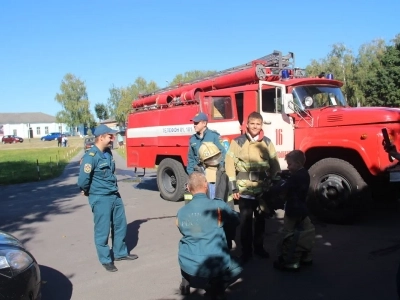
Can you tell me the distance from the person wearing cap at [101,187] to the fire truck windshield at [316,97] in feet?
12.6

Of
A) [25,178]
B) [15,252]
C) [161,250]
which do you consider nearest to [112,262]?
[161,250]

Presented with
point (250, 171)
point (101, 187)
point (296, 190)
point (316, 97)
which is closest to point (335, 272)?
point (296, 190)

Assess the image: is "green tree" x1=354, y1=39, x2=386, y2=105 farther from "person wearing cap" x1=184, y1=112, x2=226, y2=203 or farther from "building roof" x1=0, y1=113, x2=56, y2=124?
"building roof" x1=0, y1=113, x2=56, y2=124

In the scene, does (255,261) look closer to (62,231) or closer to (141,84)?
(62,231)

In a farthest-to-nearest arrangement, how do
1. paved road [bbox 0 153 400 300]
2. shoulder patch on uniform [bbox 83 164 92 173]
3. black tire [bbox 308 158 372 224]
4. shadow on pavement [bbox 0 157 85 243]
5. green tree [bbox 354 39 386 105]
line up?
green tree [bbox 354 39 386 105], shadow on pavement [bbox 0 157 85 243], black tire [bbox 308 158 372 224], shoulder patch on uniform [bbox 83 164 92 173], paved road [bbox 0 153 400 300]

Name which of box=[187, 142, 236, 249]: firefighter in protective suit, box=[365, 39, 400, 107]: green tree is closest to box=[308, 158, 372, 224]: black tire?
box=[187, 142, 236, 249]: firefighter in protective suit

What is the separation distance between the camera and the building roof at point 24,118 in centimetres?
11300

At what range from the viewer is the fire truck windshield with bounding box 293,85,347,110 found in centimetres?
738

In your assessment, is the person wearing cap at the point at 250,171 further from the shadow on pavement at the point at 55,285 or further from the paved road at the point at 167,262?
the shadow on pavement at the point at 55,285

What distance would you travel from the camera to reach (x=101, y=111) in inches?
3428

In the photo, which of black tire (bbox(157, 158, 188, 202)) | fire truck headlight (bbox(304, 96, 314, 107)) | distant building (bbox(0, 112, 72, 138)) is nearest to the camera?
fire truck headlight (bbox(304, 96, 314, 107))

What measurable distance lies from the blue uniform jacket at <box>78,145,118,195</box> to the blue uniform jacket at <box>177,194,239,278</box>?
1652mm

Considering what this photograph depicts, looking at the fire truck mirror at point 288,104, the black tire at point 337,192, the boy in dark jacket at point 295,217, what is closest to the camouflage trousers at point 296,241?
the boy in dark jacket at point 295,217

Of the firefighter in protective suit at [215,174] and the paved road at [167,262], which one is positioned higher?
the firefighter in protective suit at [215,174]
